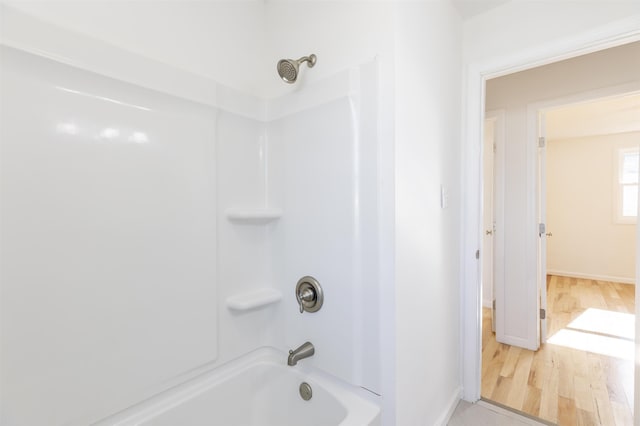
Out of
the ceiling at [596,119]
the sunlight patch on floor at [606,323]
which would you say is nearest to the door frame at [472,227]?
the ceiling at [596,119]

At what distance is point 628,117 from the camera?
3701 mm

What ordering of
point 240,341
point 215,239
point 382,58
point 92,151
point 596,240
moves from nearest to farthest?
point 92,151
point 382,58
point 215,239
point 240,341
point 596,240

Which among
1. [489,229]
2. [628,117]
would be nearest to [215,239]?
[489,229]

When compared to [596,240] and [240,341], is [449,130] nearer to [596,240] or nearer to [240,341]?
[240,341]

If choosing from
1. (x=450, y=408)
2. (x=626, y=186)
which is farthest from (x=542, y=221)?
(x=626, y=186)

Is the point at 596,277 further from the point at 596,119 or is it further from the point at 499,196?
the point at 499,196

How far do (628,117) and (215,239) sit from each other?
515cm

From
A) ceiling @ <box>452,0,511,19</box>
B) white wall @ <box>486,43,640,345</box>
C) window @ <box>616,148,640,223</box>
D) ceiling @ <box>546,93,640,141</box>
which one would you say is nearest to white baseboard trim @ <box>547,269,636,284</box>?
window @ <box>616,148,640,223</box>

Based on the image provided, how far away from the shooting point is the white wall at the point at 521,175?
2449mm

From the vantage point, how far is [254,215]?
1460 millimetres

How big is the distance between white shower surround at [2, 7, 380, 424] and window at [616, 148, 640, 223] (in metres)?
5.69

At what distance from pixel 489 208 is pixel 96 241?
11.3ft

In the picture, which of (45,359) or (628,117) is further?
(628,117)

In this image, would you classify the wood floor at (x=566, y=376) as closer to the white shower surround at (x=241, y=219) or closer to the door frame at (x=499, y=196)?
the door frame at (x=499, y=196)
